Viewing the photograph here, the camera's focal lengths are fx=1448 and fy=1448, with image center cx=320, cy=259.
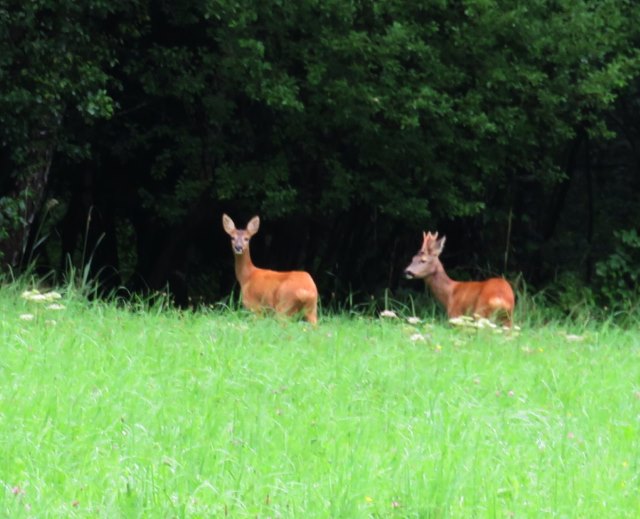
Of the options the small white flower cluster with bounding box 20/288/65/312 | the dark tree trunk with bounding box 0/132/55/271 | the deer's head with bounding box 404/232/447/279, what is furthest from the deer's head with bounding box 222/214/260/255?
the small white flower cluster with bounding box 20/288/65/312

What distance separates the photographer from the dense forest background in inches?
581

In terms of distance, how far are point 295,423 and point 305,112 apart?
10.8 m

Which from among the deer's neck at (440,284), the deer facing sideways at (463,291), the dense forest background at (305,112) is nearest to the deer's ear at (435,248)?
the deer facing sideways at (463,291)

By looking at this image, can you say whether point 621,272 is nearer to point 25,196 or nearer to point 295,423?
point 25,196

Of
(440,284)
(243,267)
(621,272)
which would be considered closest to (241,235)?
(243,267)

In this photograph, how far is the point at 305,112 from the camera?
1695 centimetres

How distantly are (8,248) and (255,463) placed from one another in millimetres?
8834

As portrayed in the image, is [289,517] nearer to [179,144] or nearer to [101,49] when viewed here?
[101,49]

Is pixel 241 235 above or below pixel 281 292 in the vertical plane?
above

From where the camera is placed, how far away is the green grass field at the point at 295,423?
516 centimetres

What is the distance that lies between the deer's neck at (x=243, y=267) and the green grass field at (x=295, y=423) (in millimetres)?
3536

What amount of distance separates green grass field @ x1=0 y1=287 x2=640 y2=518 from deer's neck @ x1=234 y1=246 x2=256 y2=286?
11.6 ft

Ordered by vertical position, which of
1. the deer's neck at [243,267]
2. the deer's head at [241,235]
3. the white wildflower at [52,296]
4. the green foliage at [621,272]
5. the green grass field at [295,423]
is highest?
the green grass field at [295,423]

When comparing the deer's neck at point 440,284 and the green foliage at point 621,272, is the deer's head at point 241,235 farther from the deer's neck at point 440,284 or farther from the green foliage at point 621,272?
the green foliage at point 621,272
